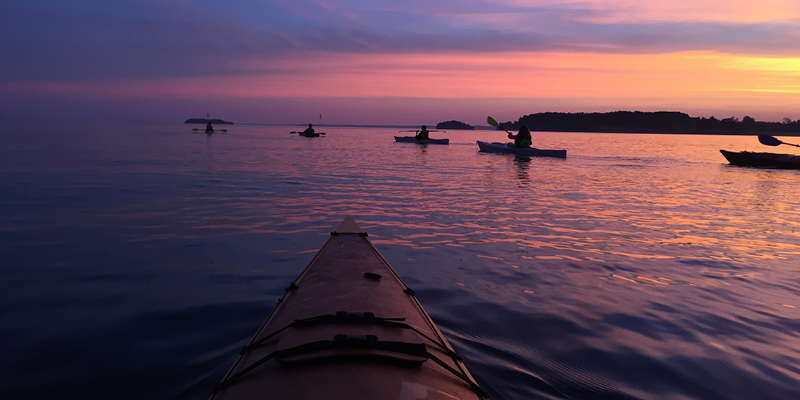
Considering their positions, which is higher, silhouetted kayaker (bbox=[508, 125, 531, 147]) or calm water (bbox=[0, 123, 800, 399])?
silhouetted kayaker (bbox=[508, 125, 531, 147])

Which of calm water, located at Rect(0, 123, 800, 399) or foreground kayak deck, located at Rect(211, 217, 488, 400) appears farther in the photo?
calm water, located at Rect(0, 123, 800, 399)

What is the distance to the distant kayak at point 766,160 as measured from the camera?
24297 millimetres

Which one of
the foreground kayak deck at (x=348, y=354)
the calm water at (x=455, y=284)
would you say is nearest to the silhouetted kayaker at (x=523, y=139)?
the calm water at (x=455, y=284)

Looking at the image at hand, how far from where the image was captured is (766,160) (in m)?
25.2

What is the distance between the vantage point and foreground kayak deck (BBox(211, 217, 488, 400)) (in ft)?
7.78

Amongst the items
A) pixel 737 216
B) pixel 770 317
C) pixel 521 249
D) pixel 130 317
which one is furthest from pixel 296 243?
pixel 737 216

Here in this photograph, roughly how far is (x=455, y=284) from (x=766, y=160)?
28.1 meters

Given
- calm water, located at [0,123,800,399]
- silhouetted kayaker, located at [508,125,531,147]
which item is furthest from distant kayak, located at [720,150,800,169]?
A: calm water, located at [0,123,800,399]

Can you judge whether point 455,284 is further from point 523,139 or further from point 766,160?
point 766,160

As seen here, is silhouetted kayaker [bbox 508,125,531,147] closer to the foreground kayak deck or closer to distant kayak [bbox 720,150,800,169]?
distant kayak [bbox 720,150,800,169]

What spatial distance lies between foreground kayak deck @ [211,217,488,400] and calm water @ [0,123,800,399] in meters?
1.00

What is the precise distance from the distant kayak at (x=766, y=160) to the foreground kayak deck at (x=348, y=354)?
29.8 m

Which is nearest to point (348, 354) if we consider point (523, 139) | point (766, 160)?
point (523, 139)

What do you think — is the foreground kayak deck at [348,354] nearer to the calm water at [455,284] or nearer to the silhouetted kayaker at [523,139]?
the calm water at [455,284]
